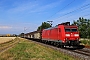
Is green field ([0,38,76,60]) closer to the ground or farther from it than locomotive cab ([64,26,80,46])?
closer to the ground

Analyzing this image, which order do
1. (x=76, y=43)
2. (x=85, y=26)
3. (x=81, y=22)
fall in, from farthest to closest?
(x=81, y=22)
(x=85, y=26)
(x=76, y=43)

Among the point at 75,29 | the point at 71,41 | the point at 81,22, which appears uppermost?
the point at 81,22

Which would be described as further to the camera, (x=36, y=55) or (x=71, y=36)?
(x=71, y=36)

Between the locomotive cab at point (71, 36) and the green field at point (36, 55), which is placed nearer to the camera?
the green field at point (36, 55)

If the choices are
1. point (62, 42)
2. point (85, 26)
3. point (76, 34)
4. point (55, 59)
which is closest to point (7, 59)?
point (55, 59)

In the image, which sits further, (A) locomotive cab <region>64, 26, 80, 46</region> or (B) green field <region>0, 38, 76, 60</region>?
(A) locomotive cab <region>64, 26, 80, 46</region>

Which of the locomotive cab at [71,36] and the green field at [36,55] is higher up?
the locomotive cab at [71,36]

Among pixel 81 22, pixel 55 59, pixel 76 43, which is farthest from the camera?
pixel 81 22

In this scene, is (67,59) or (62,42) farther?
(62,42)

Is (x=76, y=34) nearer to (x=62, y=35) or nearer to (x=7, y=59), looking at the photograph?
(x=62, y=35)

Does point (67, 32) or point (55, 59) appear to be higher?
point (67, 32)

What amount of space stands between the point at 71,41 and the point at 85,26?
76530 millimetres

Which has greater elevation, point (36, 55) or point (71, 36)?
point (71, 36)

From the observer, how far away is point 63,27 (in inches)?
1011
